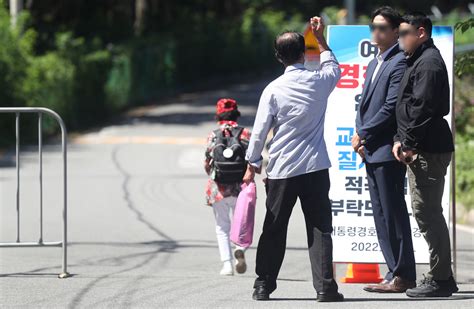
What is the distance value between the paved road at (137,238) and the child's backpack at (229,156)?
33.9 inches

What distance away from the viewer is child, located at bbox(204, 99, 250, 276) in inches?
363

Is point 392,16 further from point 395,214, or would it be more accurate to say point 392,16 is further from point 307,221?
point 307,221

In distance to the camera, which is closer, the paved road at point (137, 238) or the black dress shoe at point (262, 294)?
the black dress shoe at point (262, 294)

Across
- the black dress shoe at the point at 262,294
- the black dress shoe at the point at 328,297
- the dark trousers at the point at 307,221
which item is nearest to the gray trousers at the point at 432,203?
the dark trousers at the point at 307,221

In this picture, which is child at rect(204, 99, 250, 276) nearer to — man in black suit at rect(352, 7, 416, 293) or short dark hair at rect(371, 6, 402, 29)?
man in black suit at rect(352, 7, 416, 293)

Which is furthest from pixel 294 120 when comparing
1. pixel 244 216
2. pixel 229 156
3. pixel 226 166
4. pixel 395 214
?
pixel 226 166

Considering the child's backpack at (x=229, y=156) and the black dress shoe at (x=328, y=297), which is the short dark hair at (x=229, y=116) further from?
the black dress shoe at (x=328, y=297)

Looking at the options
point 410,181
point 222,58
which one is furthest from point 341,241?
point 222,58

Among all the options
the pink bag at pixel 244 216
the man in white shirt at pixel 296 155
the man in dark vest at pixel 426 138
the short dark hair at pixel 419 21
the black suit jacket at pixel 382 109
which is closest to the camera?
the man in dark vest at pixel 426 138

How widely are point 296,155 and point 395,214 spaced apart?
3.00ft

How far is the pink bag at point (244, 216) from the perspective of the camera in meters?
8.88

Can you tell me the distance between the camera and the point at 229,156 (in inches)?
362

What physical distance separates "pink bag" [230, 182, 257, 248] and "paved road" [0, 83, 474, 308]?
335 mm

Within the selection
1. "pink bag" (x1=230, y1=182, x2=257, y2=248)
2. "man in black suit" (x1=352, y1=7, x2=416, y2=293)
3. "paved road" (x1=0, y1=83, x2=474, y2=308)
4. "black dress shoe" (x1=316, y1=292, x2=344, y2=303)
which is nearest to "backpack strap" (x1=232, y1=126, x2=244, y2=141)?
"pink bag" (x1=230, y1=182, x2=257, y2=248)
